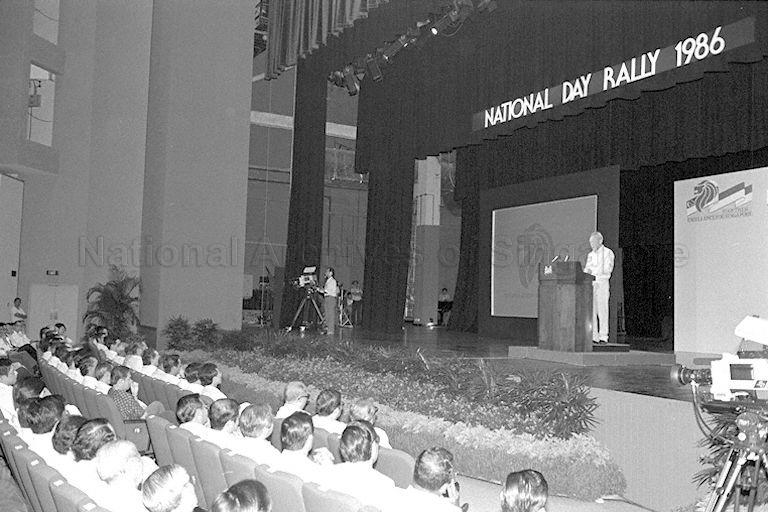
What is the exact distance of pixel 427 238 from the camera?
2008 centimetres

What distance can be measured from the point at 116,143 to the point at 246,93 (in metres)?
4.05

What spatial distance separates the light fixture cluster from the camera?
11.4m

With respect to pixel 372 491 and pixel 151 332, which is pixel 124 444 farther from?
pixel 151 332

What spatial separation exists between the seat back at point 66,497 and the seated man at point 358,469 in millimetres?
844

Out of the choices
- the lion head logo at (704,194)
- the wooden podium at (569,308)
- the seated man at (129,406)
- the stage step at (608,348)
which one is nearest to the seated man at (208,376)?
the seated man at (129,406)

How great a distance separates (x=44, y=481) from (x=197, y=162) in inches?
396

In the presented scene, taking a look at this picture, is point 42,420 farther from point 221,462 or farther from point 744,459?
point 744,459

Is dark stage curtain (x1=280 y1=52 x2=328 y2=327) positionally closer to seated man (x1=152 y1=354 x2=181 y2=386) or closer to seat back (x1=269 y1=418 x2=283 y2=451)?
seated man (x1=152 y1=354 x2=181 y2=386)

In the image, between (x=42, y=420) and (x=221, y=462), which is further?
(x=42, y=420)

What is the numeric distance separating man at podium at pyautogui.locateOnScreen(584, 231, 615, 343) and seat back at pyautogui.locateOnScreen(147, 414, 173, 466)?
5786mm

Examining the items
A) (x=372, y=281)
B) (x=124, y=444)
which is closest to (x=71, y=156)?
(x=372, y=281)

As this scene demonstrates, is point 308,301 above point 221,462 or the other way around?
above

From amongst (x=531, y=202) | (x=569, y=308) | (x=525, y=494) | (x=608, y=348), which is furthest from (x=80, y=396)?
(x=531, y=202)

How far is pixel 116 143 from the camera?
15336 mm
